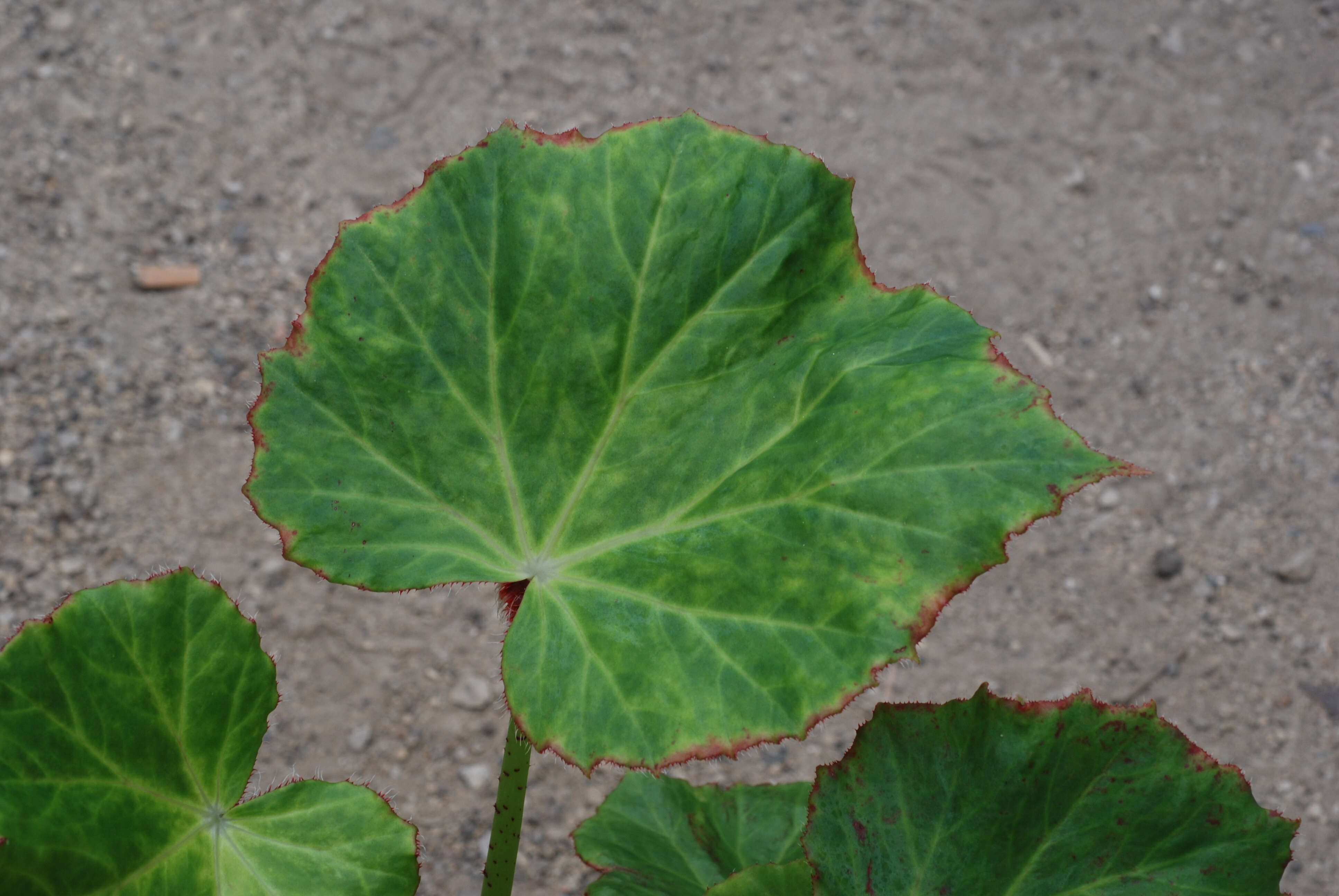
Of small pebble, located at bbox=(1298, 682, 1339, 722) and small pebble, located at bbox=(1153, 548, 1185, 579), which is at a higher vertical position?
small pebble, located at bbox=(1153, 548, 1185, 579)

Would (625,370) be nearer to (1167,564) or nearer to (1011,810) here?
(1011,810)

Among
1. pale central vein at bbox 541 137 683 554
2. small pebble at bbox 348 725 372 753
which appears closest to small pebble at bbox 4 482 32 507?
small pebble at bbox 348 725 372 753

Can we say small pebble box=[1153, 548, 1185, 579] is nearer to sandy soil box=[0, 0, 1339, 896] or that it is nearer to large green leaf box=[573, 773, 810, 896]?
sandy soil box=[0, 0, 1339, 896]

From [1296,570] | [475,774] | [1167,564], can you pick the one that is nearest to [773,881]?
[475,774]

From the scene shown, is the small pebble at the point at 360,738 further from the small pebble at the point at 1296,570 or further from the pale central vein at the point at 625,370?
the small pebble at the point at 1296,570

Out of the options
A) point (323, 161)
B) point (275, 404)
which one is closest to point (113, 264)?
point (323, 161)

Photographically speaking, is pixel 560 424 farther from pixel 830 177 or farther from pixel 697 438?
pixel 830 177
